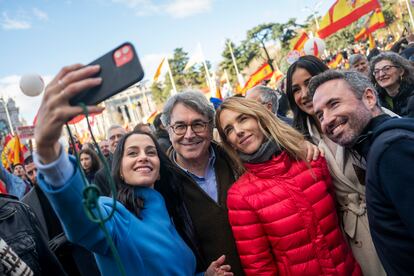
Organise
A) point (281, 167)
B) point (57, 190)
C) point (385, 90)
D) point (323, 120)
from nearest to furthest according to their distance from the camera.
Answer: point (57, 190)
point (323, 120)
point (281, 167)
point (385, 90)

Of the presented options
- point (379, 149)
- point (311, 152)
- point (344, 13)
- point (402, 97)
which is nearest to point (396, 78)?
point (402, 97)

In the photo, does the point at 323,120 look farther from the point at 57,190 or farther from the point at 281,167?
the point at 57,190

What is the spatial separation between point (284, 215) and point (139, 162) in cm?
96

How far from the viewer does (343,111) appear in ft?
5.66

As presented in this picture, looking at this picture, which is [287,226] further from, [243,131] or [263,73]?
[263,73]

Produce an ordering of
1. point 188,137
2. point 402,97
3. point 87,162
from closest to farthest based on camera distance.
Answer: point 188,137 < point 402,97 < point 87,162

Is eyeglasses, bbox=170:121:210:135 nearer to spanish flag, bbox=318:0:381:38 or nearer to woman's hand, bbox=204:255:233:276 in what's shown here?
woman's hand, bbox=204:255:233:276

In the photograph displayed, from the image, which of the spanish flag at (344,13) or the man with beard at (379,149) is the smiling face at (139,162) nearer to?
the man with beard at (379,149)

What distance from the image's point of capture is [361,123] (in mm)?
1690

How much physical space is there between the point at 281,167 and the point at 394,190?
84 centimetres

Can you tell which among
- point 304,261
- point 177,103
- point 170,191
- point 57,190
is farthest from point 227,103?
point 57,190

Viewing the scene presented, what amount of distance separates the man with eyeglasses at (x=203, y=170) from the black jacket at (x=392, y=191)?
3.20ft

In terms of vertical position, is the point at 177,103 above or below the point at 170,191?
above

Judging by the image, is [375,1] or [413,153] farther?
[375,1]
